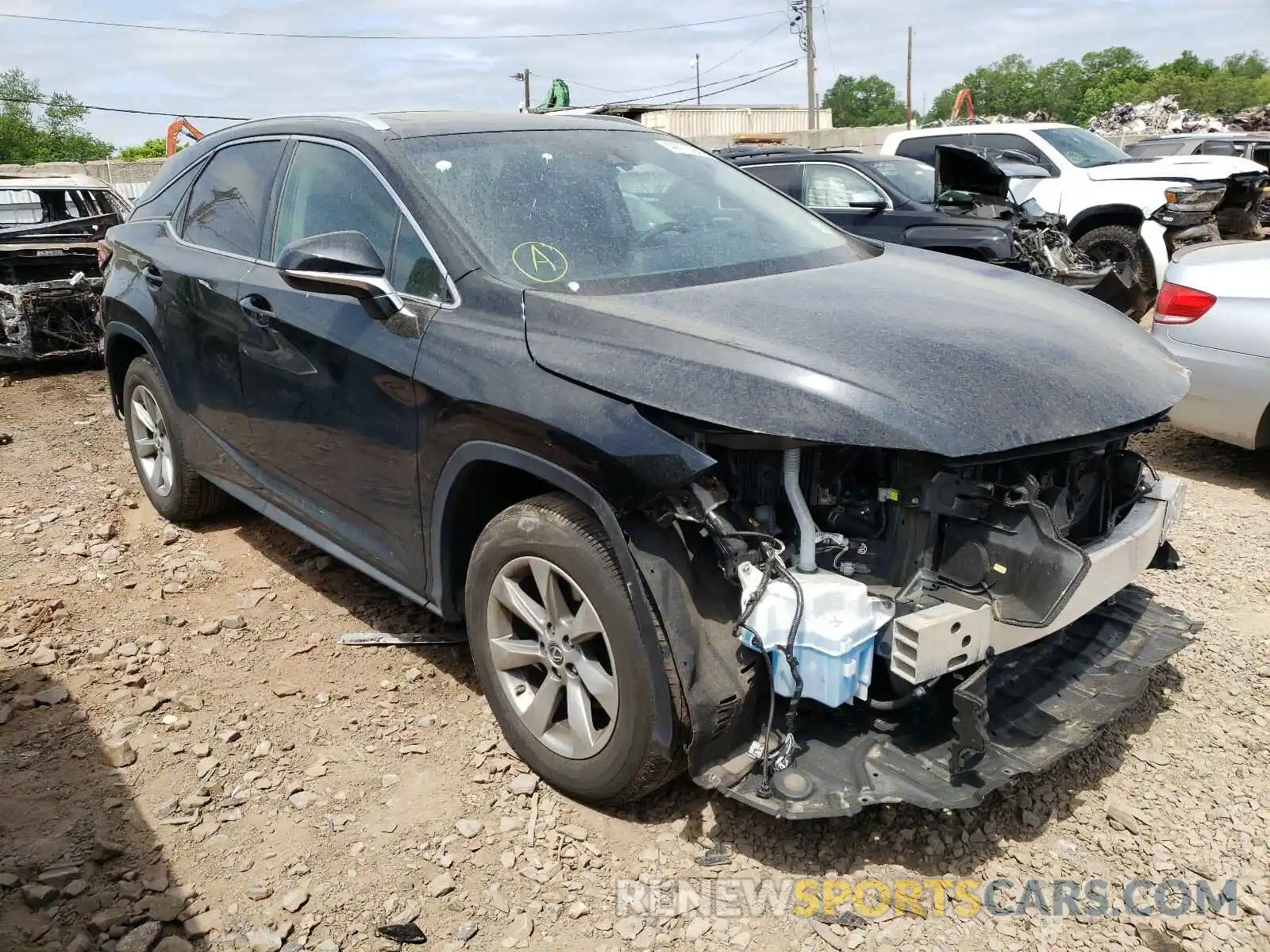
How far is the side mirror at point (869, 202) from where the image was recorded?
9.20 m

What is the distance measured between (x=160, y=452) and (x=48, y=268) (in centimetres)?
509

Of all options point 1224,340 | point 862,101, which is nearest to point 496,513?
point 1224,340

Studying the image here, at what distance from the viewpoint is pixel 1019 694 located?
9.00 feet

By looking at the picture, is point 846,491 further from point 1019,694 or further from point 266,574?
point 266,574

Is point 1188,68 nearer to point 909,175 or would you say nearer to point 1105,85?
point 1105,85

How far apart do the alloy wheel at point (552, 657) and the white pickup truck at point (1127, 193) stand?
29.9 ft

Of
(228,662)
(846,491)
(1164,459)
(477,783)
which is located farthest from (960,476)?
(1164,459)

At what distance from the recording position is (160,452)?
5.04 meters

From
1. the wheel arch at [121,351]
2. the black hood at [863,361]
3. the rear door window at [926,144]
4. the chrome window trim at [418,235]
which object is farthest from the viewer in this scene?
the rear door window at [926,144]

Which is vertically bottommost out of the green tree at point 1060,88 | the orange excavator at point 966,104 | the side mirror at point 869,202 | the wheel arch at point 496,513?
the wheel arch at point 496,513

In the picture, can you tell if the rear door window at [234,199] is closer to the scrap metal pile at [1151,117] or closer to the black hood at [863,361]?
the black hood at [863,361]

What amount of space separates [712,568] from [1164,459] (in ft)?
14.3

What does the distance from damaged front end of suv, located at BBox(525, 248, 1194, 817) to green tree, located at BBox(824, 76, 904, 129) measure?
318 feet

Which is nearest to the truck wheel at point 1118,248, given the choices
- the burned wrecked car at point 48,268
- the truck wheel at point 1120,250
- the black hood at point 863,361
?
the truck wheel at point 1120,250
